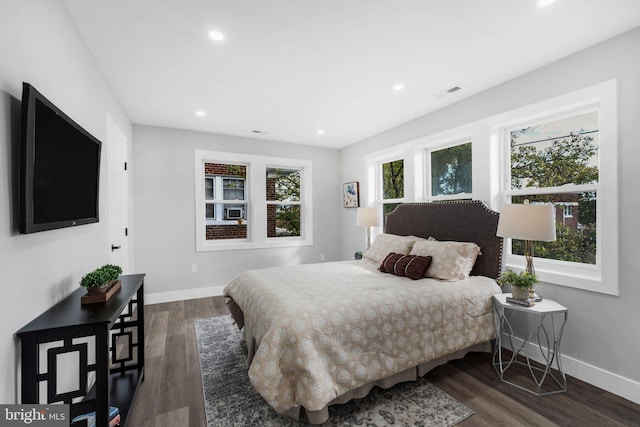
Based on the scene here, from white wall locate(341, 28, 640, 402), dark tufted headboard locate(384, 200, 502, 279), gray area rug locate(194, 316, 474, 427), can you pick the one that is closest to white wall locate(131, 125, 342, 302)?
gray area rug locate(194, 316, 474, 427)

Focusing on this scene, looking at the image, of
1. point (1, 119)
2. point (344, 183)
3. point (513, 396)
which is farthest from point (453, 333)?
point (344, 183)

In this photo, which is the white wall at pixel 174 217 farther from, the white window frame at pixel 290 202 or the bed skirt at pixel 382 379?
the bed skirt at pixel 382 379

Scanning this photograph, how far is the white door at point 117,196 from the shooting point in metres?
2.82


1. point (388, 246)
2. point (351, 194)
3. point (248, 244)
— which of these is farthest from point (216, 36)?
point (351, 194)

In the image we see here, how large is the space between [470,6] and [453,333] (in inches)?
88.3

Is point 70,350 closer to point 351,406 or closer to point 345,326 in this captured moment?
point 345,326

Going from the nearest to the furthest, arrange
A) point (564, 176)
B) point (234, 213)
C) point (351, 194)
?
1. point (564, 176)
2. point (234, 213)
3. point (351, 194)

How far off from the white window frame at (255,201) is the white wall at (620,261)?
3.46m

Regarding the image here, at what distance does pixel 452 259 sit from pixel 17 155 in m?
2.96

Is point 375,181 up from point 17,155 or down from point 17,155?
up

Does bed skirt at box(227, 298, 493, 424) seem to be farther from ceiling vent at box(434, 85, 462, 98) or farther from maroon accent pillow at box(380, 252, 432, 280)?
ceiling vent at box(434, 85, 462, 98)

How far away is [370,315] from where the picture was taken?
6.41ft

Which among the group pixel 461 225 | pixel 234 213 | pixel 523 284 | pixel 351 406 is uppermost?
pixel 234 213

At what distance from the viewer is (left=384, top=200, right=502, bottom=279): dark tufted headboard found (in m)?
2.78
